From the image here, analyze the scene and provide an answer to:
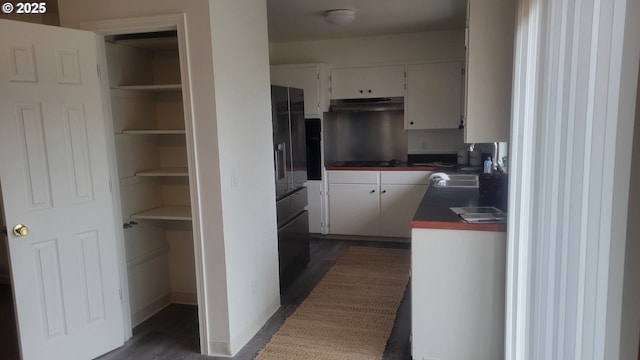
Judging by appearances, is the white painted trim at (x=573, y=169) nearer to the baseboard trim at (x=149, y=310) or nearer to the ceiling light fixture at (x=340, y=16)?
the ceiling light fixture at (x=340, y=16)

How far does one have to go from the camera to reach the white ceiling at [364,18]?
381 cm

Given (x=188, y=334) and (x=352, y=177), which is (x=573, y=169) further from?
(x=352, y=177)

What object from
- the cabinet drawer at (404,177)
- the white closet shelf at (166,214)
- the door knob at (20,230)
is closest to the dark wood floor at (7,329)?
the door knob at (20,230)

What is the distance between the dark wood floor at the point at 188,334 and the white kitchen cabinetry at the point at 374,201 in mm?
1446

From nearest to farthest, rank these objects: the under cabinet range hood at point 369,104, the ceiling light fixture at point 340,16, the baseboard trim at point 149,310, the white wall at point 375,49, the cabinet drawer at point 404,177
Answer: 1. the baseboard trim at point 149,310
2. the ceiling light fixture at point 340,16
3. the cabinet drawer at point 404,177
4. the white wall at point 375,49
5. the under cabinet range hood at point 369,104

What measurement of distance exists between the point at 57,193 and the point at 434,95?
403cm

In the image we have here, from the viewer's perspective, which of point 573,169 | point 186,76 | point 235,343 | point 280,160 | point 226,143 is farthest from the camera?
point 280,160

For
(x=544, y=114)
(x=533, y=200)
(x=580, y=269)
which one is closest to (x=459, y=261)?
(x=533, y=200)

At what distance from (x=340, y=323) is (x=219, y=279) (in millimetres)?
987

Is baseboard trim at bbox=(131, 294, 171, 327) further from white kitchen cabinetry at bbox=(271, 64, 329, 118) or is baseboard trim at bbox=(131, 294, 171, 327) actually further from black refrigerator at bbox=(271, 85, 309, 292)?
white kitchen cabinetry at bbox=(271, 64, 329, 118)

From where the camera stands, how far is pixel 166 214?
10.4 ft

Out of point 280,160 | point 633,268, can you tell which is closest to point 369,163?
point 280,160

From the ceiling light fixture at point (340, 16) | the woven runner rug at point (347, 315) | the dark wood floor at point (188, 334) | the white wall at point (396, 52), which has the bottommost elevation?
the dark wood floor at point (188, 334)

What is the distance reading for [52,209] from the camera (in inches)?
97.4
